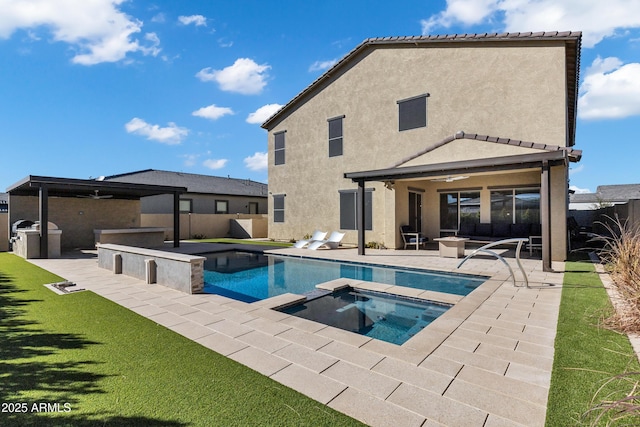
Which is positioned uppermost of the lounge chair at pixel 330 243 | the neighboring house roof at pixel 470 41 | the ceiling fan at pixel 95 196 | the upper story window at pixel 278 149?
the neighboring house roof at pixel 470 41

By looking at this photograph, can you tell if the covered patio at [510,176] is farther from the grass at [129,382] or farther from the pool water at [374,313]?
the grass at [129,382]

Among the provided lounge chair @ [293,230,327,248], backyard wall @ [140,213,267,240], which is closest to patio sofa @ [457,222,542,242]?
lounge chair @ [293,230,327,248]

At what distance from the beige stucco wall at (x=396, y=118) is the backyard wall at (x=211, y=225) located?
125 inches

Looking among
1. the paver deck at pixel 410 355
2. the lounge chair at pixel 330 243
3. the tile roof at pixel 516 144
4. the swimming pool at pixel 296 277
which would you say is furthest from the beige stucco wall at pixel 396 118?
the paver deck at pixel 410 355

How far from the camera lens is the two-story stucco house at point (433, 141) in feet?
38.0

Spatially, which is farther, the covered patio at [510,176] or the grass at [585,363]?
the covered patio at [510,176]

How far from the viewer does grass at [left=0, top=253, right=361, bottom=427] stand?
2.73 metres

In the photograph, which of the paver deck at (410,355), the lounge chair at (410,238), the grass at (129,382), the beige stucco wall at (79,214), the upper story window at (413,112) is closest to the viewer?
the grass at (129,382)

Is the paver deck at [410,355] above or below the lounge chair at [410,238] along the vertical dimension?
below

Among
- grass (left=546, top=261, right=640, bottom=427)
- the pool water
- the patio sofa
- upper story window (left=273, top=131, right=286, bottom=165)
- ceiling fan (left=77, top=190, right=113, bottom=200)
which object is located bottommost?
the pool water

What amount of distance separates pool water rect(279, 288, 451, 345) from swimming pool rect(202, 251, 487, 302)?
1256mm

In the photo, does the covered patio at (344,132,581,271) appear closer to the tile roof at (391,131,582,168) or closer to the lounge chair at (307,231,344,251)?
the tile roof at (391,131,582,168)

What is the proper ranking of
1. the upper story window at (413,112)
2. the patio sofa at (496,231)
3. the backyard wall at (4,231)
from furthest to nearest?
Result: the backyard wall at (4,231) → the upper story window at (413,112) → the patio sofa at (496,231)

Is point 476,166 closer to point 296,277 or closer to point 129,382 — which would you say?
point 296,277
